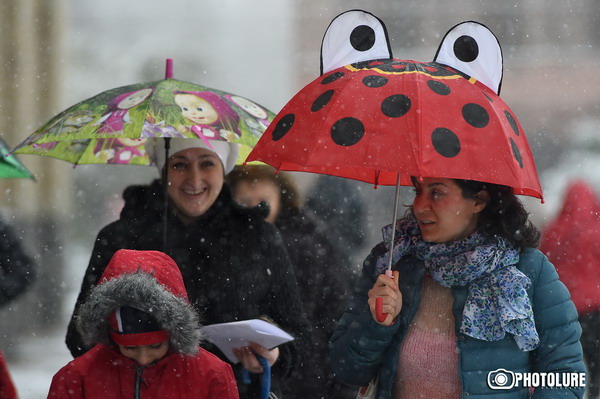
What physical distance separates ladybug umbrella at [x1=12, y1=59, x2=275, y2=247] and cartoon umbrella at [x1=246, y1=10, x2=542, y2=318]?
0.66m

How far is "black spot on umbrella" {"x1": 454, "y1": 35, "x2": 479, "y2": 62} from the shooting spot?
3.72 metres

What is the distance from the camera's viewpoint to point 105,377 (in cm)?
375

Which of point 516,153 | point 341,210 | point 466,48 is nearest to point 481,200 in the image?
point 516,153

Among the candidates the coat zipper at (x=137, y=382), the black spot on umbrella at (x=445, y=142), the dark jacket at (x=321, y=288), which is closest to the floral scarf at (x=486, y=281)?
the black spot on umbrella at (x=445, y=142)

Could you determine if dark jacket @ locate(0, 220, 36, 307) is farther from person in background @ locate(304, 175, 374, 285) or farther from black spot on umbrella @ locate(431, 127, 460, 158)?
black spot on umbrella @ locate(431, 127, 460, 158)

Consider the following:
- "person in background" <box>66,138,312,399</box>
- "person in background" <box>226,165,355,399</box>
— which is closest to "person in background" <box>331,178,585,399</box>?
"person in background" <box>66,138,312,399</box>

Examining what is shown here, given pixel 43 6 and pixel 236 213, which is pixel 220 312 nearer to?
pixel 236 213

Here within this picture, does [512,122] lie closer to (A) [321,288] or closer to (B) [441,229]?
(B) [441,229]

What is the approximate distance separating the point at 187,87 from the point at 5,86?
11.9m

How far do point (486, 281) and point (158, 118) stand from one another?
1521mm

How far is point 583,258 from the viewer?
6145 mm

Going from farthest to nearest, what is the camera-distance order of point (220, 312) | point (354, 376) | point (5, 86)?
point (5, 86)
point (220, 312)
point (354, 376)

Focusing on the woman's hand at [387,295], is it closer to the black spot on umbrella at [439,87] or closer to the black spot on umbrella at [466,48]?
the black spot on umbrella at [439,87]

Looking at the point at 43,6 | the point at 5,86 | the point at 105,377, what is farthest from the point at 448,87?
the point at 43,6
